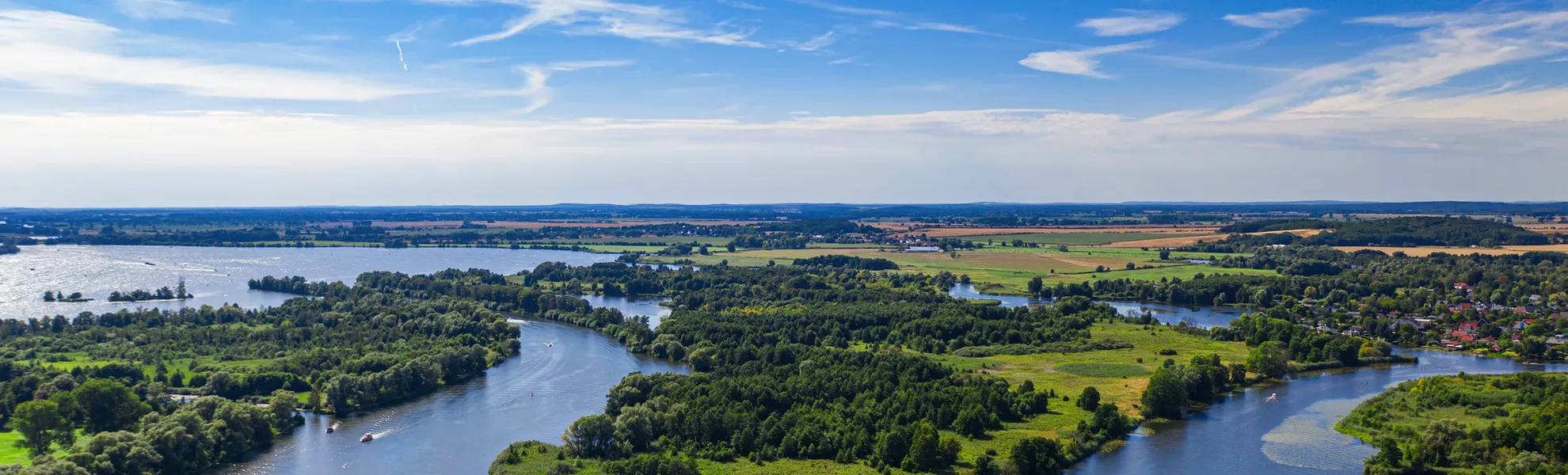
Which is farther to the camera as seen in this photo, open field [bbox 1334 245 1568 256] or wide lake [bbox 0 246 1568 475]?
open field [bbox 1334 245 1568 256]

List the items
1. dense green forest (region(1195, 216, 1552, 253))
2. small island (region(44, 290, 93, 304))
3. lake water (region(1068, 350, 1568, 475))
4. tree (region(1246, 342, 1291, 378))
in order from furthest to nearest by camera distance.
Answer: dense green forest (region(1195, 216, 1552, 253)) → small island (region(44, 290, 93, 304)) → tree (region(1246, 342, 1291, 378)) → lake water (region(1068, 350, 1568, 475))

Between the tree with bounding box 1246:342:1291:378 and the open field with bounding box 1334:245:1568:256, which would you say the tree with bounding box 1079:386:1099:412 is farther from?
the open field with bounding box 1334:245:1568:256

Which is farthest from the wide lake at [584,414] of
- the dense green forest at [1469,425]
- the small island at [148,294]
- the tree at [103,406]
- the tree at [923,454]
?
the tree at [103,406]

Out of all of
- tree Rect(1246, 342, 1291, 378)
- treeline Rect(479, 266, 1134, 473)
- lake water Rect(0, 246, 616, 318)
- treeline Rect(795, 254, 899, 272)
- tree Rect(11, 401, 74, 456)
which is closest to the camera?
treeline Rect(479, 266, 1134, 473)

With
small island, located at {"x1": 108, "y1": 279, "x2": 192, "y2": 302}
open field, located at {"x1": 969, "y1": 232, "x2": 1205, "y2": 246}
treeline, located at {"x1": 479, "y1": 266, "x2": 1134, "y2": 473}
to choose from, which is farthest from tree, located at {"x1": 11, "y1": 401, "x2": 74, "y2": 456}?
open field, located at {"x1": 969, "y1": 232, "x2": 1205, "y2": 246}

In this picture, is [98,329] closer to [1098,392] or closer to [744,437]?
[744,437]

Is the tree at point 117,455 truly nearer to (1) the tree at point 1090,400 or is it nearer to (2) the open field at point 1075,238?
(1) the tree at point 1090,400

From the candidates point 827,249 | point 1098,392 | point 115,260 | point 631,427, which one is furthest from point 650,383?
point 115,260
